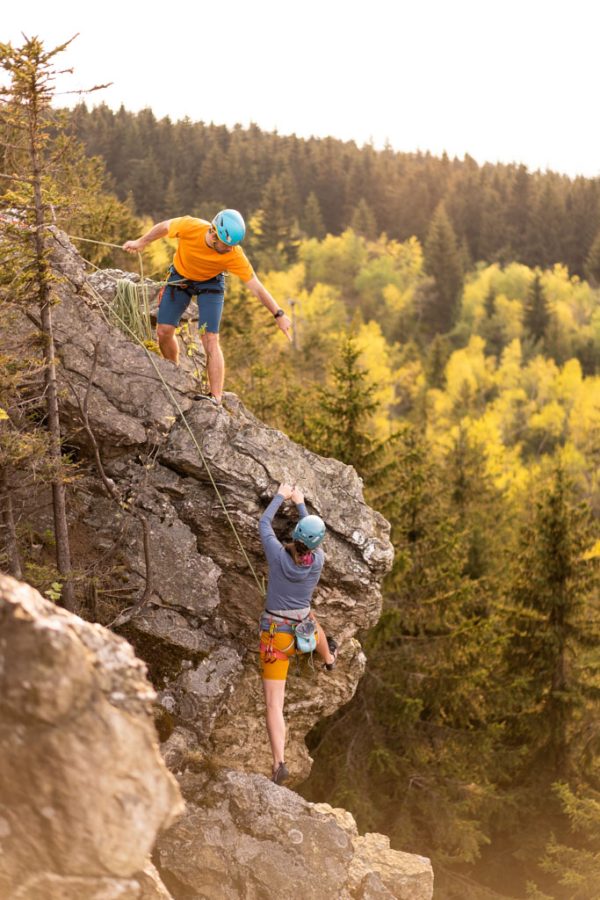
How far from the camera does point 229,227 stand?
330 inches

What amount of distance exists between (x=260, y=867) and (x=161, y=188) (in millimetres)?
85991

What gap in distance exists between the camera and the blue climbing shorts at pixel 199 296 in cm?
921

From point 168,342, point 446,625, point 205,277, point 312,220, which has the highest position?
point 312,220

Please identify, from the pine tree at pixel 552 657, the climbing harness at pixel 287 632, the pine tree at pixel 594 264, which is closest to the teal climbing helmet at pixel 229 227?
the climbing harness at pixel 287 632

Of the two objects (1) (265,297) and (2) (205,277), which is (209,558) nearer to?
(1) (265,297)

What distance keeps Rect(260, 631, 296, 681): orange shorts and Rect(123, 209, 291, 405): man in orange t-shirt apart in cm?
274

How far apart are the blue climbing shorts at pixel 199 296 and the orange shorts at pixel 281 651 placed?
3466 millimetres

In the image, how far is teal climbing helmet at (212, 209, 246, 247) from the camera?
8.39 m

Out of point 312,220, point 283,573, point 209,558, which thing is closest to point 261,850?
point 283,573

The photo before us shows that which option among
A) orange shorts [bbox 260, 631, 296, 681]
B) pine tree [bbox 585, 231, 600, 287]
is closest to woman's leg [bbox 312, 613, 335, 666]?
orange shorts [bbox 260, 631, 296, 681]

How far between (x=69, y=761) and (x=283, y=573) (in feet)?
13.9

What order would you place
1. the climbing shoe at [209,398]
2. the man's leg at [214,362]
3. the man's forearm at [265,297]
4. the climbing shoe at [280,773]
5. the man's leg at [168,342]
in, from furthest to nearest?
the man's leg at [168,342] → the man's leg at [214,362] → the climbing shoe at [209,398] → the man's forearm at [265,297] → the climbing shoe at [280,773]

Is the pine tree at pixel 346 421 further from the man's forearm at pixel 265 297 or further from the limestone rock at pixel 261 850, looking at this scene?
the limestone rock at pixel 261 850

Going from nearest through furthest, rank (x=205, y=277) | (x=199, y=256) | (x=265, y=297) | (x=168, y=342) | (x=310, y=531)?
(x=310, y=531) → (x=199, y=256) → (x=265, y=297) → (x=205, y=277) → (x=168, y=342)
